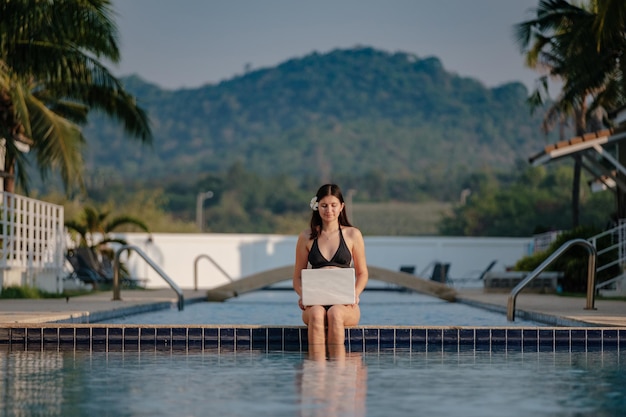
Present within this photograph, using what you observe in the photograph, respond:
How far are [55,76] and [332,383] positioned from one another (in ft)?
44.9

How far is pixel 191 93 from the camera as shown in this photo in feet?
445

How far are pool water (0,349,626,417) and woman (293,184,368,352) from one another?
30 centimetres

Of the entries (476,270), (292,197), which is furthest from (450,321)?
(292,197)

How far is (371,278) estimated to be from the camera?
19.5m

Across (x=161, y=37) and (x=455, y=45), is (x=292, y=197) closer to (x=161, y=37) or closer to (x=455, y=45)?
(x=161, y=37)

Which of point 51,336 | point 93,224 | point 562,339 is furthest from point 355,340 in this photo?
point 93,224

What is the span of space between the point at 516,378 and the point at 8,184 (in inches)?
696

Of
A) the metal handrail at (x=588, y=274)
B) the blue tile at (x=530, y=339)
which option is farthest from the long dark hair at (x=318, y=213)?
the metal handrail at (x=588, y=274)

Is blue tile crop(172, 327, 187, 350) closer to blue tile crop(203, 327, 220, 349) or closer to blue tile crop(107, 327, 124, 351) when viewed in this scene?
blue tile crop(203, 327, 220, 349)

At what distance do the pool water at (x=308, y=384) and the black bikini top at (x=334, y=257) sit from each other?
0.75 metres

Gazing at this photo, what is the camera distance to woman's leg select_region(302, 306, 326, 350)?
8055 mm

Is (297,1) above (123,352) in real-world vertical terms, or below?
above

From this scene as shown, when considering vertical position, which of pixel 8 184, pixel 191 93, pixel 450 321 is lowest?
pixel 450 321

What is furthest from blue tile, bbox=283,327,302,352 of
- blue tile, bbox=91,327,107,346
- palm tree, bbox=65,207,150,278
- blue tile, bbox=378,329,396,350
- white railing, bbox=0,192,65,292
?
palm tree, bbox=65,207,150,278
